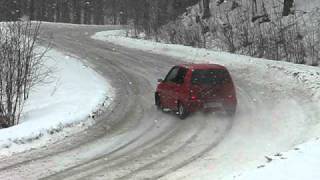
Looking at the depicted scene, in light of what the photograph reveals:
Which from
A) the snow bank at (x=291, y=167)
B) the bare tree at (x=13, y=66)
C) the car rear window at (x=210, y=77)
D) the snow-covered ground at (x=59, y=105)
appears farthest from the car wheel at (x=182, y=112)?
the snow bank at (x=291, y=167)

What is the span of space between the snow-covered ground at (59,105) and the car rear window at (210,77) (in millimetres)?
3305

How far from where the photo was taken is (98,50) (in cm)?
3453

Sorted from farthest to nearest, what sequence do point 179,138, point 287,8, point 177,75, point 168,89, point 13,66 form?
point 287,8 → point 168,89 → point 177,75 → point 13,66 → point 179,138

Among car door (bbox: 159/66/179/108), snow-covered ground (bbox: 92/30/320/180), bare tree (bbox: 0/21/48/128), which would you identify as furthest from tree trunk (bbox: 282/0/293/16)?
bare tree (bbox: 0/21/48/128)

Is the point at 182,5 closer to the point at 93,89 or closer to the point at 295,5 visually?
the point at 295,5


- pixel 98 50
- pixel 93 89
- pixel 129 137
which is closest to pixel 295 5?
pixel 98 50

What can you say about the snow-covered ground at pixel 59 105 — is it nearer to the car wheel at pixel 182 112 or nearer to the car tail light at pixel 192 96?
the car wheel at pixel 182 112

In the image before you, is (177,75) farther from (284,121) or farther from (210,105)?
(284,121)

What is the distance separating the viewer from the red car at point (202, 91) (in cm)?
1650

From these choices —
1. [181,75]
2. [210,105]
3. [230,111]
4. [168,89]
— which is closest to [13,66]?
[168,89]

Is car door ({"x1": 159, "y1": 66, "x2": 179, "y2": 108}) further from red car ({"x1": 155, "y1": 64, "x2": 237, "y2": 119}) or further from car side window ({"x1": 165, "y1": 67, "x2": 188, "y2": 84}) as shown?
red car ({"x1": 155, "y1": 64, "x2": 237, "y2": 119})

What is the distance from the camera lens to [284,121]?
50.3 ft

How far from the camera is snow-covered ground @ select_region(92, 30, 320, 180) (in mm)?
9336

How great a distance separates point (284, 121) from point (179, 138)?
3.06m
